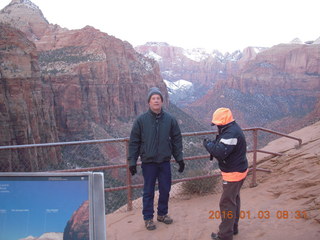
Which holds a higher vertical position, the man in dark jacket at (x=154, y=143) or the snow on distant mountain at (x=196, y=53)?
the snow on distant mountain at (x=196, y=53)

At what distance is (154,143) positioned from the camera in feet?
11.4

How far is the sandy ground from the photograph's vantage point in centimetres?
355

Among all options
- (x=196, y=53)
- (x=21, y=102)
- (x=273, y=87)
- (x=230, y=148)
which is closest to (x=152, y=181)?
(x=230, y=148)

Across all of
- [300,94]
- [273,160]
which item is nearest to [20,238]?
[273,160]

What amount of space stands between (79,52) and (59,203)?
4631 cm

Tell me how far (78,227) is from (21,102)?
20.7 m

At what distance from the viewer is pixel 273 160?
5.91 m

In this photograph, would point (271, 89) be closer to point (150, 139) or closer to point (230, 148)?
point (150, 139)

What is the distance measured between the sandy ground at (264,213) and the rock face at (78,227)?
2.20 meters

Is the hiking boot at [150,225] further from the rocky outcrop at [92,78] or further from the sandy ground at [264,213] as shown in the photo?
the rocky outcrop at [92,78]

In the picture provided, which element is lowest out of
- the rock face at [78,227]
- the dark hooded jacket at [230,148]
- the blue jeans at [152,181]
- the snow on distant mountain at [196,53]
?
the blue jeans at [152,181]

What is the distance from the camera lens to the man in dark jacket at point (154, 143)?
3.46m

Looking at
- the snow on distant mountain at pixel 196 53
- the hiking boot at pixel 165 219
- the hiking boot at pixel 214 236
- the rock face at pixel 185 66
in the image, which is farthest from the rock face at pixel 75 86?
the snow on distant mountain at pixel 196 53

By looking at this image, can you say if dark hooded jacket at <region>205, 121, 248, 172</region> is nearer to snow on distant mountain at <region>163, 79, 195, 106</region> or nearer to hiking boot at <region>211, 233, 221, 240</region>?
hiking boot at <region>211, 233, 221, 240</region>
